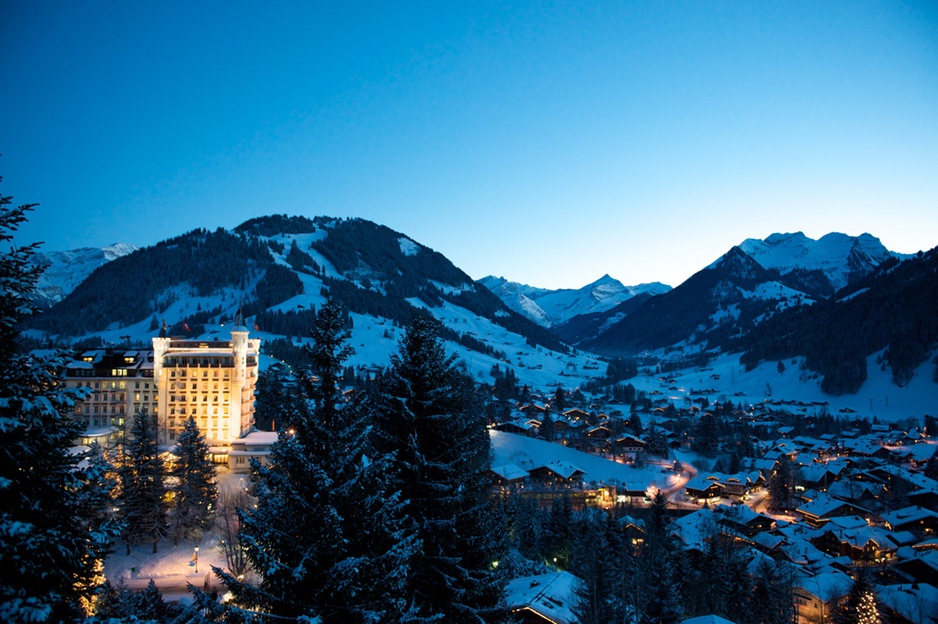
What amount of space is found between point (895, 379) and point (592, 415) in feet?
301

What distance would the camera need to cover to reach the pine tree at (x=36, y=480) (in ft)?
21.0

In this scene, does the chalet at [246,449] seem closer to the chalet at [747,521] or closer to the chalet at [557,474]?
the chalet at [557,474]

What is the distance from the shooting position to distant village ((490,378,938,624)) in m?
42.0

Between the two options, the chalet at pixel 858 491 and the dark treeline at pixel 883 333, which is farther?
the dark treeline at pixel 883 333

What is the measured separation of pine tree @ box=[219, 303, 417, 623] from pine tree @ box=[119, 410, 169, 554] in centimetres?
3734

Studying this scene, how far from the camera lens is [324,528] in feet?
26.5

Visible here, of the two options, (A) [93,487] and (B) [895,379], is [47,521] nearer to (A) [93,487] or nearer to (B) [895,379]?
(A) [93,487]

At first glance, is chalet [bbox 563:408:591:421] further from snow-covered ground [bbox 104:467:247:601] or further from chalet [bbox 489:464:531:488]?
snow-covered ground [bbox 104:467:247:601]

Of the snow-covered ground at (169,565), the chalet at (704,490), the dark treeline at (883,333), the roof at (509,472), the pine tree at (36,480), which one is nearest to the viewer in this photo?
the pine tree at (36,480)

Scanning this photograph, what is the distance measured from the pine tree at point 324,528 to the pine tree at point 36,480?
1.73 m

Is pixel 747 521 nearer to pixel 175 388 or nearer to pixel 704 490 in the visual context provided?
pixel 704 490

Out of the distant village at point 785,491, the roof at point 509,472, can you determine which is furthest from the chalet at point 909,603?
the roof at point 509,472

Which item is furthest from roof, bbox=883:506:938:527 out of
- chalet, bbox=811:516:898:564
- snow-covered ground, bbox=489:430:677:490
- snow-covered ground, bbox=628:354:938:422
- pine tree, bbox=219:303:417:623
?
snow-covered ground, bbox=628:354:938:422

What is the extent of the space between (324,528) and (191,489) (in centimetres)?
4135
